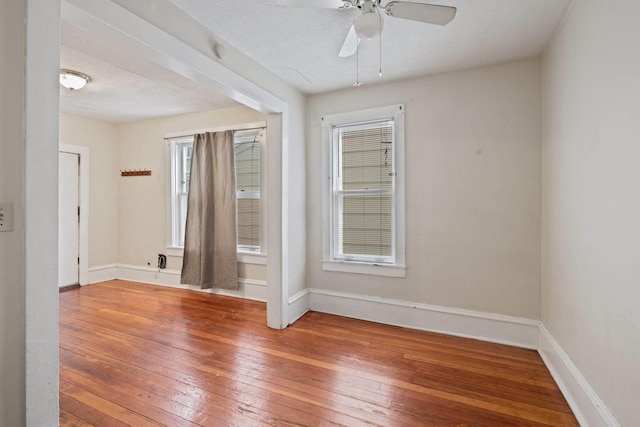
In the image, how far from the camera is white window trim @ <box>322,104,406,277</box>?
3125mm

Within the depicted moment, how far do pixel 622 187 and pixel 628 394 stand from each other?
0.94 m

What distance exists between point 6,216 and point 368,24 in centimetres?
191

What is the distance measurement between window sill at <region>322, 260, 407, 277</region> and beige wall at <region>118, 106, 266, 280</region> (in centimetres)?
255

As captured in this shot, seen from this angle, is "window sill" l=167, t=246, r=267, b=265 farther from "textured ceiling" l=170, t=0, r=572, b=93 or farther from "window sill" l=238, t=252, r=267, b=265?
"textured ceiling" l=170, t=0, r=572, b=93

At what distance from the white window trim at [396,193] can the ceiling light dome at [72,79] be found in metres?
2.58

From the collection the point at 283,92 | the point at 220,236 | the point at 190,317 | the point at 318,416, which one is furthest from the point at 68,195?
the point at 318,416

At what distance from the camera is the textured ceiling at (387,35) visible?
199 cm

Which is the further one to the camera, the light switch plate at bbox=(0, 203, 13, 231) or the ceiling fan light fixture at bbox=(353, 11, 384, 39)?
the ceiling fan light fixture at bbox=(353, 11, 384, 39)

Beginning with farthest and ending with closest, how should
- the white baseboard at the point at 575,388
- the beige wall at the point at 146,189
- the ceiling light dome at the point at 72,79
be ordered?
the beige wall at the point at 146,189, the ceiling light dome at the point at 72,79, the white baseboard at the point at 575,388

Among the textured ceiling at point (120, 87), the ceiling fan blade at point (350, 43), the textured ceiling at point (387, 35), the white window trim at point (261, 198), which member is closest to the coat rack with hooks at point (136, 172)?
the white window trim at point (261, 198)

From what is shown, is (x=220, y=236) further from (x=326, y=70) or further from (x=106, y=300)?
(x=326, y=70)

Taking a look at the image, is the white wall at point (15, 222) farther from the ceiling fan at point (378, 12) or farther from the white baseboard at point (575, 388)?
the white baseboard at point (575, 388)

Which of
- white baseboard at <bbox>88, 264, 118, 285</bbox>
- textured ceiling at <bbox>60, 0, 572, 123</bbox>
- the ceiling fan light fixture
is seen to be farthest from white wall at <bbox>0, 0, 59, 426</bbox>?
white baseboard at <bbox>88, 264, 118, 285</bbox>

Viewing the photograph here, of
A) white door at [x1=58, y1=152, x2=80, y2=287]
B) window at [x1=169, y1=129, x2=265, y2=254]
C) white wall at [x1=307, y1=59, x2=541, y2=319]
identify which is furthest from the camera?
white door at [x1=58, y1=152, x2=80, y2=287]
